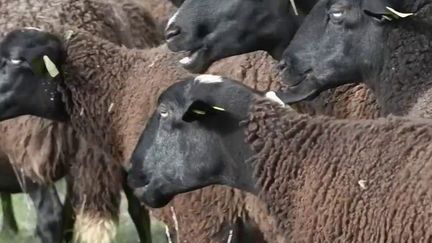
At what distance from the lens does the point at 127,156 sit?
258 inches

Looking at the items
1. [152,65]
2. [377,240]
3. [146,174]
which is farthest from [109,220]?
[377,240]

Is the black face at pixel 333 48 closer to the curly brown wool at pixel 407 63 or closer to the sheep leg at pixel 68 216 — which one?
the curly brown wool at pixel 407 63

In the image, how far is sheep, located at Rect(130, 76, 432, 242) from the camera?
15.0ft

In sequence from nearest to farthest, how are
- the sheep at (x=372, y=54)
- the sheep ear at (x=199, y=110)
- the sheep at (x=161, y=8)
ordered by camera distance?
the sheep ear at (x=199, y=110)
the sheep at (x=372, y=54)
the sheep at (x=161, y=8)

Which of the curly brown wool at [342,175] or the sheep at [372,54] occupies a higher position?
the curly brown wool at [342,175]

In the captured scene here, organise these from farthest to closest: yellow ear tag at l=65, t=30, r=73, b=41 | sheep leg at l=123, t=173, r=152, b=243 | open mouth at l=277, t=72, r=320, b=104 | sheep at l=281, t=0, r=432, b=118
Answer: sheep leg at l=123, t=173, r=152, b=243
yellow ear tag at l=65, t=30, r=73, b=41
open mouth at l=277, t=72, r=320, b=104
sheep at l=281, t=0, r=432, b=118

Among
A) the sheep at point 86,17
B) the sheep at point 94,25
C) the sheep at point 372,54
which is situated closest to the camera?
the sheep at point 372,54

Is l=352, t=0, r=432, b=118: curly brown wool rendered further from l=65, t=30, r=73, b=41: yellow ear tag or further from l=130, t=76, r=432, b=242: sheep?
l=65, t=30, r=73, b=41: yellow ear tag

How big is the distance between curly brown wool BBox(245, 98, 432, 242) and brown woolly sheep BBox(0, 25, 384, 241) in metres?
1.53

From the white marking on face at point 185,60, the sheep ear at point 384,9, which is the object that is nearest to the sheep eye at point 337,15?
the sheep ear at point 384,9

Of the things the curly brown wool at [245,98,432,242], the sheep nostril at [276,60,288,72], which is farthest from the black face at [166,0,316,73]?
the curly brown wool at [245,98,432,242]

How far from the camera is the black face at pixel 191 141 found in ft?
16.8

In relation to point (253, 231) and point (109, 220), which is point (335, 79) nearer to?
point (253, 231)

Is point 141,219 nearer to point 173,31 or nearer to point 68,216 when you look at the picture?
point 68,216
